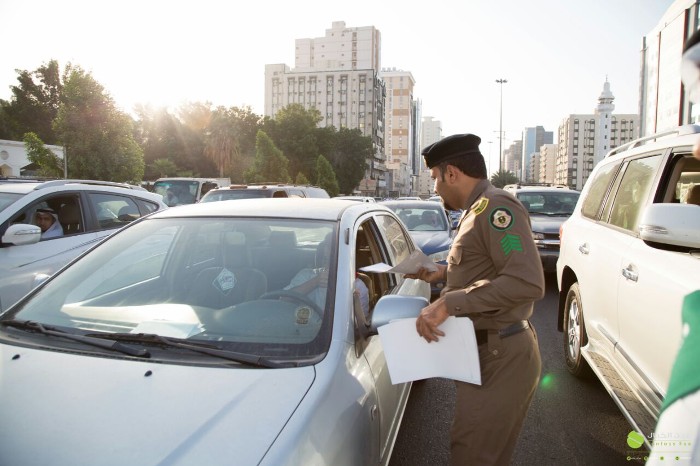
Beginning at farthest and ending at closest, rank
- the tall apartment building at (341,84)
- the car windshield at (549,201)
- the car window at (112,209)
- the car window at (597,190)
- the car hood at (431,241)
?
the tall apartment building at (341,84) < the car windshield at (549,201) < the car hood at (431,241) < the car window at (112,209) < the car window at (597,190)

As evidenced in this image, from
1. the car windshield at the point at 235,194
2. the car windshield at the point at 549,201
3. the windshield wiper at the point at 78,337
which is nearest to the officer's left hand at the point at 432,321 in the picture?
the windshield wiper at the point at 78,337

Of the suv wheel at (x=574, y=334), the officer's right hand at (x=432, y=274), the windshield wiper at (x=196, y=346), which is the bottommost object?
the suv wheel at (x=574, y=334)

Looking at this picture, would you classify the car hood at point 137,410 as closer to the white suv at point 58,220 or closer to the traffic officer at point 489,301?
the traffic officer at point 489,301

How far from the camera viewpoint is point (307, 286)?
2.42 meters

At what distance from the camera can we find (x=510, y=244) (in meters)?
1.99

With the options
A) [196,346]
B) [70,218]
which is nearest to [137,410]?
[196,346]

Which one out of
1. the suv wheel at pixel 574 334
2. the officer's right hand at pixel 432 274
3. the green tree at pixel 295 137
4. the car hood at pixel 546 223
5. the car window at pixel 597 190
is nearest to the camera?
the officer's right hand at pixel 432 274

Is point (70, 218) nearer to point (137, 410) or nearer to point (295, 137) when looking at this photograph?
point (137, 410)

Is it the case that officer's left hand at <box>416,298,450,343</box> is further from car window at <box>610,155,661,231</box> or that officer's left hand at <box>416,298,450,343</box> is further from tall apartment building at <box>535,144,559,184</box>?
tall apartment building at <box>535,144,559,184</box>

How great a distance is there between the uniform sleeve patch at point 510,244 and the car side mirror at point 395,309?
0.40m

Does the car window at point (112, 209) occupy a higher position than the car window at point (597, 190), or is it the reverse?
the car window at point (597, 190)

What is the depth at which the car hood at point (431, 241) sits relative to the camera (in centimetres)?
845

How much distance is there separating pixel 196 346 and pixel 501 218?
1.33 meters

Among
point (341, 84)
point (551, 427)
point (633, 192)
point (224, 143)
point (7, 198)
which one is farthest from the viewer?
point (341, 84)
